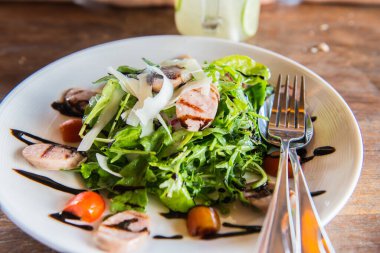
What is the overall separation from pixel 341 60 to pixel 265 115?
33.9 inches

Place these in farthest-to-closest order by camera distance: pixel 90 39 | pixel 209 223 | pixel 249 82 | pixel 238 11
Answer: pixel 90 39 → pixel 238 11 → pixel 249 82 → pixel 209 223

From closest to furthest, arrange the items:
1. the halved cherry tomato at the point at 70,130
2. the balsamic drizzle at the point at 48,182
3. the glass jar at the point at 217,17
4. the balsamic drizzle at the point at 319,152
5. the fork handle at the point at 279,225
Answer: the fork handle at the point at 279,225 < the balsamic drizzle at the point at 48,182 < the balsamic drizzle at the point at 319,152 < the halved cherry tomato at the point at 70,130 < the glass jar at the point at 217,17

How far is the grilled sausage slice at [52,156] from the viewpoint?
1.31 m

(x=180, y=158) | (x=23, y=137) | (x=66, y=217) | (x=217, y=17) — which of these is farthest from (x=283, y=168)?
(x=217, y=17)

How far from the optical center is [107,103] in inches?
55.8

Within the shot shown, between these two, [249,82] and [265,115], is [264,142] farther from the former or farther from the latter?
[249,82]

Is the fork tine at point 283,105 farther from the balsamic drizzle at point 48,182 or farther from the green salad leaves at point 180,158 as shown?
the balsamic drizzle at point 48,182

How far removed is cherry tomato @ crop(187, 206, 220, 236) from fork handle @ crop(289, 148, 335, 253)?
0.69ft

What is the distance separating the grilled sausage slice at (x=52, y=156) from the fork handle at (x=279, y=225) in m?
0.60

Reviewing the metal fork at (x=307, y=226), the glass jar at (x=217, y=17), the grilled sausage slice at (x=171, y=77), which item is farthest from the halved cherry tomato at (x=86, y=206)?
the glass jar at (x=217, y=17)

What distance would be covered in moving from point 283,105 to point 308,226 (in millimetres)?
555

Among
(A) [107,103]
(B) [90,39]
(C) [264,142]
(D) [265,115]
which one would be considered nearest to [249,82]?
(D) [265,115]

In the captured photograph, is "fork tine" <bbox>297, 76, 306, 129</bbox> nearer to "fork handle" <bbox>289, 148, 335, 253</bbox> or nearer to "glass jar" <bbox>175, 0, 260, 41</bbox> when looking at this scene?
"fork handle" <bbox>289, 148, 335, 253</bbox>

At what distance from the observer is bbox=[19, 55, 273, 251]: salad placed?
1.21m
